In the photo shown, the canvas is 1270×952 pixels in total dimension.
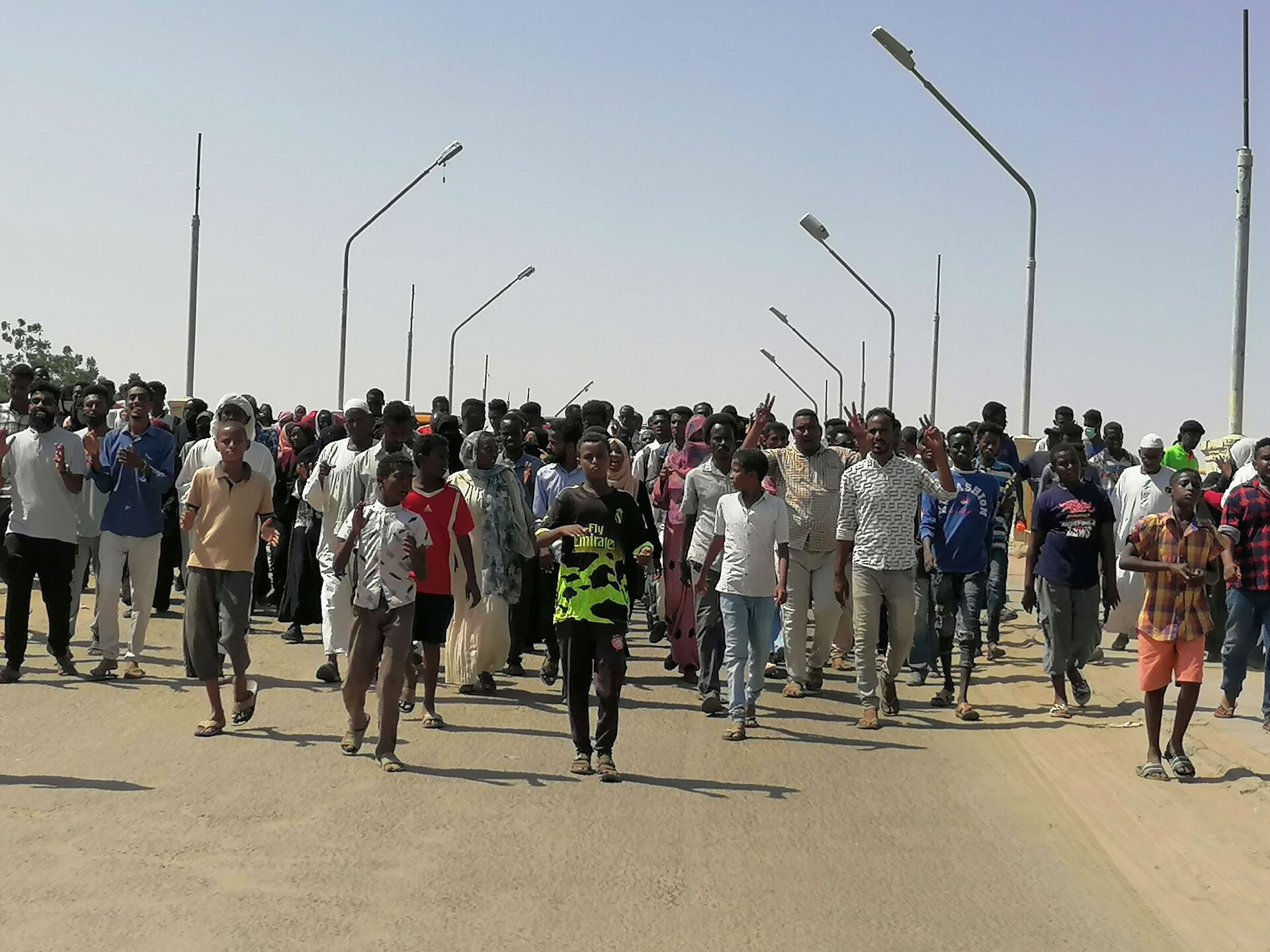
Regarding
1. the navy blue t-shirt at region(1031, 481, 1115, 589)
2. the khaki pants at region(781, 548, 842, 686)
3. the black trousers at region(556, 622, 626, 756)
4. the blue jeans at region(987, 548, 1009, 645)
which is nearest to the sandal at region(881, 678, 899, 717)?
the khaki pants at region(781, 548, 842, 686)

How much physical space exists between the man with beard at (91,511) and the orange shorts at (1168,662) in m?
7.48

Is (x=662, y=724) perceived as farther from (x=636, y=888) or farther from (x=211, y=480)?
(x=636, y=888)

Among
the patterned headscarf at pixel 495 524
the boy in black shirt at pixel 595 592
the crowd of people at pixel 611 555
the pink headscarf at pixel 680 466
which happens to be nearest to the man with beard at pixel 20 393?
the crowd of people at pixel 611 555

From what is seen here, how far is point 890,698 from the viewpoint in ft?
36.8

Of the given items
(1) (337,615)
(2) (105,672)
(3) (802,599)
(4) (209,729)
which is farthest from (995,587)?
(2) (105,672)

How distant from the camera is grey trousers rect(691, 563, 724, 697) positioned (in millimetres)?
11008

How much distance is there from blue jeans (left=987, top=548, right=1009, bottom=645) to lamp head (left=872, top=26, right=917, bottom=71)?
276 inches

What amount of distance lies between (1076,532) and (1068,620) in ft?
2.16

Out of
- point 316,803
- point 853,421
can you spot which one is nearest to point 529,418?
point 853,421

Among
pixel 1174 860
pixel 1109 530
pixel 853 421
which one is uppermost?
pixel 853 421

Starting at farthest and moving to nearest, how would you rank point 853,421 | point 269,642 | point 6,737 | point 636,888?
point 269,642
point 853,421
point 6,737
point 636,888

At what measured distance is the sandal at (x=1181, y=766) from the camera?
8.97 meters

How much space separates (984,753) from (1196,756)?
1.30 metres

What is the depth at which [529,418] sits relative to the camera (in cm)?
1669
